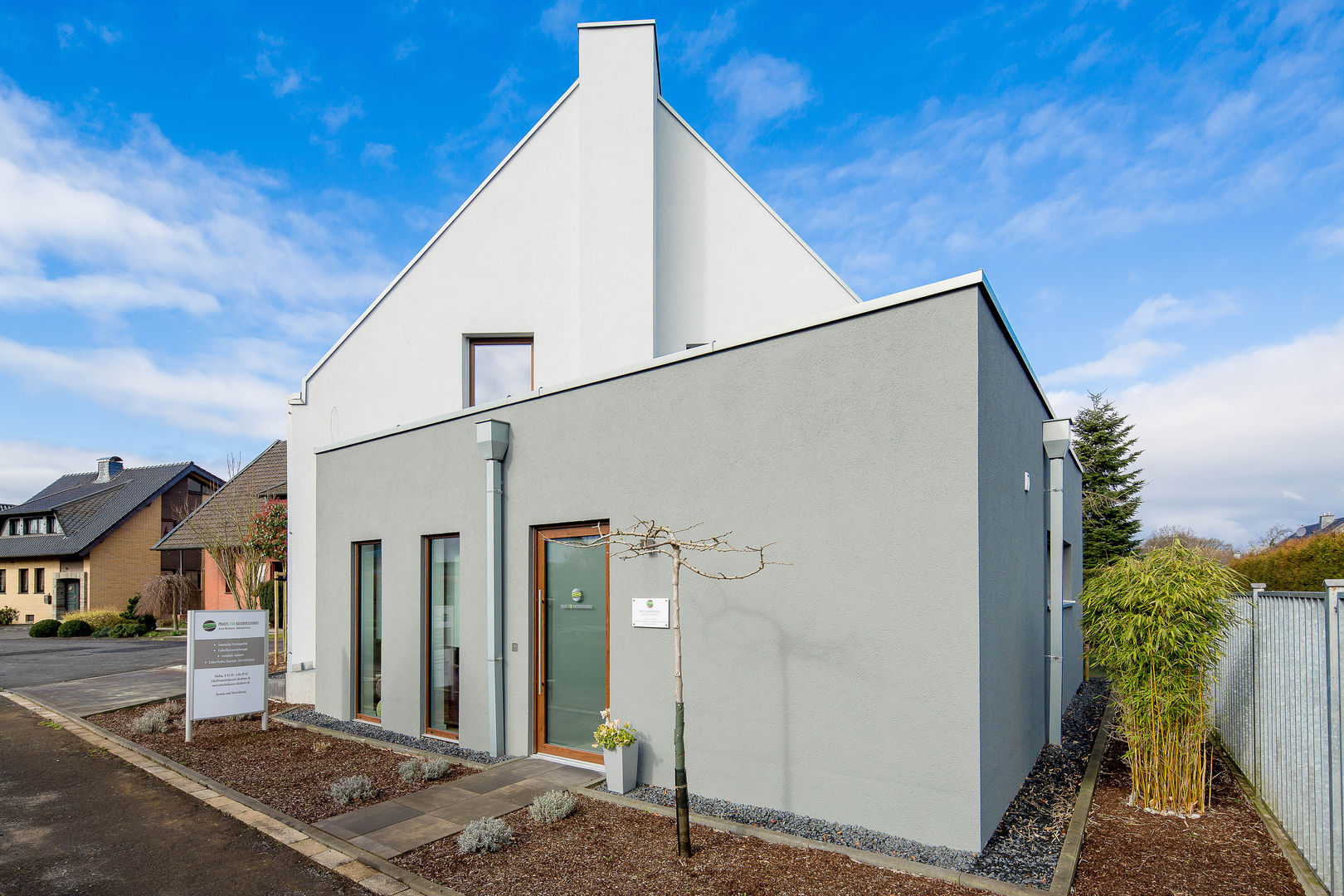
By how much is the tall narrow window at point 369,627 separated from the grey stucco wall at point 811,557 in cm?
300

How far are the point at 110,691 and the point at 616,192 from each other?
13.5 metres

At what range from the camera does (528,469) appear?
7383mm

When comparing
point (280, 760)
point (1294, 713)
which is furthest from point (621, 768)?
point (1294, 713)

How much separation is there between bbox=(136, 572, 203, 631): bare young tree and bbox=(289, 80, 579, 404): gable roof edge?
979 inches

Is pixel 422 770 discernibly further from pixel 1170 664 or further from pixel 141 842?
pixel 1170 664

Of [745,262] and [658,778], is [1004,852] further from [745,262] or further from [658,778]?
[745,262]

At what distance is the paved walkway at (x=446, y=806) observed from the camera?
17.3 ft

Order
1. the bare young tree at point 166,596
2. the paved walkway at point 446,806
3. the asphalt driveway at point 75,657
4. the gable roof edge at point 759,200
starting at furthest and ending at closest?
the bare young tree at point 166,596 → the asphalt driveway at point 75,657 → the gable roof edge at point 759,200 → the paved walkway at point 446,806

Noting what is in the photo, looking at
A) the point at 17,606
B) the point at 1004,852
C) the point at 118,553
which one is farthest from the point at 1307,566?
the point at 17,606

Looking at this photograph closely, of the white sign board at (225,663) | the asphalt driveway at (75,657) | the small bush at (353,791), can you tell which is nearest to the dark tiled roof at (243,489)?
the asphalt driveway at (75,657)

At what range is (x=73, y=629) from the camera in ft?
93.6

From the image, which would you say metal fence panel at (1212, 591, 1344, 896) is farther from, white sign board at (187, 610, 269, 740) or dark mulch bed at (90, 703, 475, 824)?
white sign board at (187, 610, 269, 740)

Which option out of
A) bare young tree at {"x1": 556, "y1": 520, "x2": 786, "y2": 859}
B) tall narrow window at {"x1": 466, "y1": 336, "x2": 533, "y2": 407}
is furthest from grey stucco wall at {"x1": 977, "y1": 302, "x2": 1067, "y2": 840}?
tall narrow window at {"x1": 466, "y1": 336, "x2": 533, "y2": 407}

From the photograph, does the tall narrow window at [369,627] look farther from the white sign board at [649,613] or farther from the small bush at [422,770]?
the white sign board at [649,613]
